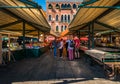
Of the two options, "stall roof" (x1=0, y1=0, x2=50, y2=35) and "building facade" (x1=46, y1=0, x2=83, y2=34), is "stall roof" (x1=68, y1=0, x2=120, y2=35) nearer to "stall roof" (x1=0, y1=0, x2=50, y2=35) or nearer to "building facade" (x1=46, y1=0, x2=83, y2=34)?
"stall roof" (x1=0, y1=0, x2=50, y2=35)

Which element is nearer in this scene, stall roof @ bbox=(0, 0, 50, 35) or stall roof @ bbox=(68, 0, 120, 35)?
stall roof @ bbox=(0, 0, 50, 35)

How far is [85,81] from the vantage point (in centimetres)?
906

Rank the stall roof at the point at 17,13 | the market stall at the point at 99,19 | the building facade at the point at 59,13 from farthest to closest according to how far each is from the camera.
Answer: the building facade at the point at 59,13
the stall roof at the point at 17,13
the market stall at the point at 99,19

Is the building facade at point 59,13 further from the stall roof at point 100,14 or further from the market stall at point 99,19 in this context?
the stall roof at point 100,14

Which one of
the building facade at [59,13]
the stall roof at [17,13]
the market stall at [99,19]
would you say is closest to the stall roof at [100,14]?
the market stall at [99,19]

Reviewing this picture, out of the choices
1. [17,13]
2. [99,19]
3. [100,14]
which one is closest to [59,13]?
[99,19]

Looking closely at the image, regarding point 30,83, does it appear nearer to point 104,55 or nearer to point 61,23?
point 104,55

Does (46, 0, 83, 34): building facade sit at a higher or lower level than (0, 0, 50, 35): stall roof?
higher

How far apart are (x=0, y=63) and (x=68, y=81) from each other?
5.02 m

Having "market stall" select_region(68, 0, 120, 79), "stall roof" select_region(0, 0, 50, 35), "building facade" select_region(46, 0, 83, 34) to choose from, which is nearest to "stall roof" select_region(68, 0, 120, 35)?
"market stall" select_region(68, 0, 120, 79)

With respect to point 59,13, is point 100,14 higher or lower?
lower

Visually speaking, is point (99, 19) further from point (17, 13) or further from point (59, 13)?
point (59, 13)

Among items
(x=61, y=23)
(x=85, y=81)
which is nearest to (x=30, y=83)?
(x=85, y=81)

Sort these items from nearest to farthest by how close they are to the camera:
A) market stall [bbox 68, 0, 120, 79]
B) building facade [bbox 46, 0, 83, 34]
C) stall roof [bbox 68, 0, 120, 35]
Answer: market stall [bbox 68, 0, 120, 79] → stall roof [bbox 68, 0, 120, 35] → building facade [bbox 46, 0, 83, 34]
